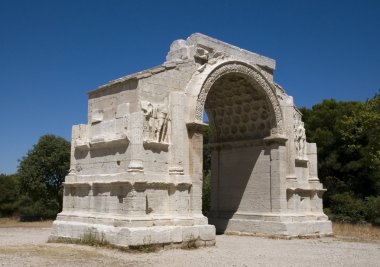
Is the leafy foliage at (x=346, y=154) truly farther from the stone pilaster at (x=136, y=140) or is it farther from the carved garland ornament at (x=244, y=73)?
the stone pilaster at (x=136, y=140)

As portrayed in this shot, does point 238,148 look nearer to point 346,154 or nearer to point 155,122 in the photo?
point 155,122

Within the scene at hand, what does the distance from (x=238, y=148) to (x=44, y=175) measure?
52.8 ft

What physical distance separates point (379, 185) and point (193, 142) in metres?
17.5

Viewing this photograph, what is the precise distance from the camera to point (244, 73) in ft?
49.3

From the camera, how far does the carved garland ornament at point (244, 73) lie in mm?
13125

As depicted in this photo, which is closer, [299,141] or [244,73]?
[244,73]

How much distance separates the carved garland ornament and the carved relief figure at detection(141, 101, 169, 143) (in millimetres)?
1078

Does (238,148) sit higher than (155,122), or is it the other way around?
(155,122)

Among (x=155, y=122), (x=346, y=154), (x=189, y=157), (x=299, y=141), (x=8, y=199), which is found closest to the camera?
(x=155, y=122)

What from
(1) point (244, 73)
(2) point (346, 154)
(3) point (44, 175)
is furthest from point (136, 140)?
(2) point (346, 154)

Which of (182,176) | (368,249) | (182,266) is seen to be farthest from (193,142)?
(368,249)

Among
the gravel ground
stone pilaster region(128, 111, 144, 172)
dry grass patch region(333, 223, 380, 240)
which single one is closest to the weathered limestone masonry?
stone pilaster region(128, 111, 144, 172)

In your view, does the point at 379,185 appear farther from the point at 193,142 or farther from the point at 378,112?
the point at 193,142

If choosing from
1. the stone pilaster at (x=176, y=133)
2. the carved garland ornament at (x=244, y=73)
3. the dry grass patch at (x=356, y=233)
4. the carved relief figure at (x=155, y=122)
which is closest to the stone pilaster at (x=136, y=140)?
the carved relief figure at (x=155, y=122)
